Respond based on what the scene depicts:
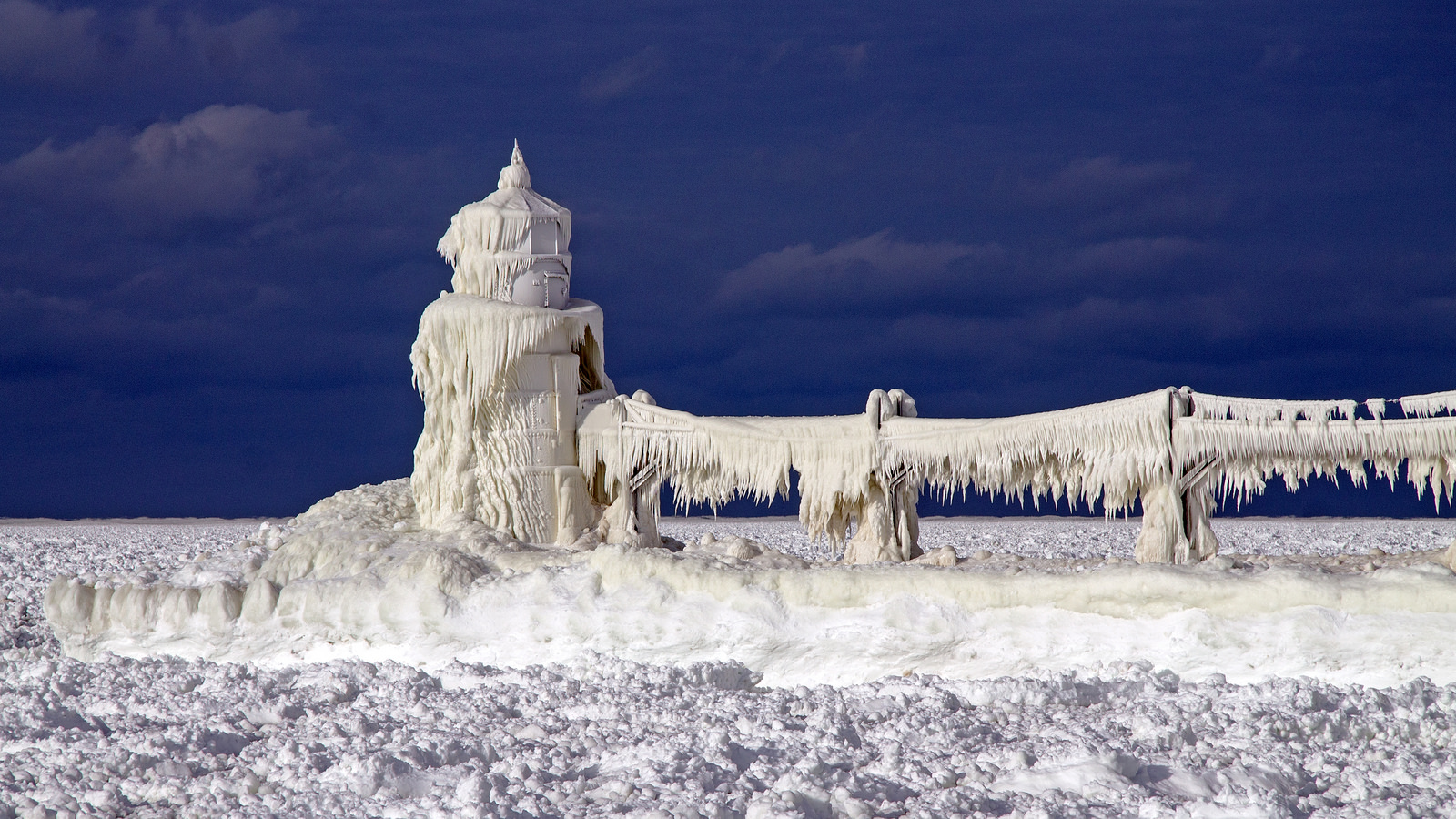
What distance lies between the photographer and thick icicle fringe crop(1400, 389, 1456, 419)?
8.53 metres

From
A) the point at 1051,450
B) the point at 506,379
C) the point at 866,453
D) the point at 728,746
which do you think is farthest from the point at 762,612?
the point at 506,379

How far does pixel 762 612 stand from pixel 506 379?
10.7ft

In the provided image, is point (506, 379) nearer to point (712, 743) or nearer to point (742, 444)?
point (742, 444)

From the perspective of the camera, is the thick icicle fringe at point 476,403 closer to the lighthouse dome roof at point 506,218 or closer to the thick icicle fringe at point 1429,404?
the lighthouse dome roof at point 506,218

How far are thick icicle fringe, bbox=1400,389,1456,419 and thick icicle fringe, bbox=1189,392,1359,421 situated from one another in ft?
1.27

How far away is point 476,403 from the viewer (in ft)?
33.5

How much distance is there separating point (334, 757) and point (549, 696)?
1467 mm

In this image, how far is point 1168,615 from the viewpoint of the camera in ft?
25.3

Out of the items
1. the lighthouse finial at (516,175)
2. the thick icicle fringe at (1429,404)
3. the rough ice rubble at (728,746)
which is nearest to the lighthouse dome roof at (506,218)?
the lighthouse finial at (516,175)

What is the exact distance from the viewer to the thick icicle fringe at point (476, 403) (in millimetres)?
10047

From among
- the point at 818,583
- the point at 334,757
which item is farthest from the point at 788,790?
the point at 818,583

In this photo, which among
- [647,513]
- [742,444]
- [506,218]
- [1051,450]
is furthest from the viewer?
[647,513]

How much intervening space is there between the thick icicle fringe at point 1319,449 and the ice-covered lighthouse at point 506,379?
497 centimetres

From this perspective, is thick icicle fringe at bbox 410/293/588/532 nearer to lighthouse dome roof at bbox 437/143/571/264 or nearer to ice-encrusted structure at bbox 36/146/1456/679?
ice-encrusted structure at bbox 36/146/1456/679
